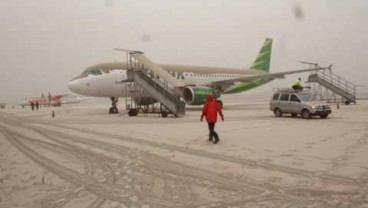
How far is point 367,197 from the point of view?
6055 mm

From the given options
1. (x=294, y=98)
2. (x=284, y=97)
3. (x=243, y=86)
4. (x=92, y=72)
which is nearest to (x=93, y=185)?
(x=294, y=98)

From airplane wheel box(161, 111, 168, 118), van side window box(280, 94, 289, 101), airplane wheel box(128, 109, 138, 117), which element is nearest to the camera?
van side window box(280, 94, 289, 101)

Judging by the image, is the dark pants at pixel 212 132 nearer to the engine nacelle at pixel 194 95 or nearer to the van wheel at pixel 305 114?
the van wheel at pixel 305 114

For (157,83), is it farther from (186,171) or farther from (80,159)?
(186,171)

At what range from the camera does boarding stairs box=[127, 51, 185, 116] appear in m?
25.8

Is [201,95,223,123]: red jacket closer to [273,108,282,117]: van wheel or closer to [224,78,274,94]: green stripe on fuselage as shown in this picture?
[273,108,282,117]: van wheel

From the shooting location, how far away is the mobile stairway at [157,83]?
1015 inches

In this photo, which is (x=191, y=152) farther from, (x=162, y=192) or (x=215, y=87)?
(x=215, y=87)

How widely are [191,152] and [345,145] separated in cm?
463

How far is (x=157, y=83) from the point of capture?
26.9 m

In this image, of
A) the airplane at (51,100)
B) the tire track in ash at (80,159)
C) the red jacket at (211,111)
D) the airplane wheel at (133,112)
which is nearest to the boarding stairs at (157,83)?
the airplane wheel at (133,112)

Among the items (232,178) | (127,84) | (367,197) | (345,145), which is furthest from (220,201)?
(127,84)

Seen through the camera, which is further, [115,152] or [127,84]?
[127,84]

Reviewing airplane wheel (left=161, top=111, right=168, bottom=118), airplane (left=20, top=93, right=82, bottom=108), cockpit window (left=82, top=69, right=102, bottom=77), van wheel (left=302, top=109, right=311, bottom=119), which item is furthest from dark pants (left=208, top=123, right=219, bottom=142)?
airplane (left=20, top=93, right=82, bottom=108)
